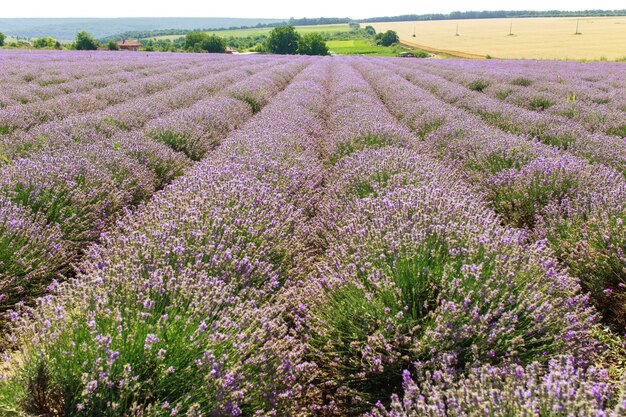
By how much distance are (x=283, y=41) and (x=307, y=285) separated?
54.0 metres

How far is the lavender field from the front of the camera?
158 cm

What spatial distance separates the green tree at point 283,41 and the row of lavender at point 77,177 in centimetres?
4768

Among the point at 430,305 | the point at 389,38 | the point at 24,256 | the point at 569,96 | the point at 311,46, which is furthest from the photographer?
the point at 389,38

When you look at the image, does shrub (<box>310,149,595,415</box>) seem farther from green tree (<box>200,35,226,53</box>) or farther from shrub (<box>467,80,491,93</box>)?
green tree (<box>200,35,226,53</box>)

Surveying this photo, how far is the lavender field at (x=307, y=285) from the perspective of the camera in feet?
5.20

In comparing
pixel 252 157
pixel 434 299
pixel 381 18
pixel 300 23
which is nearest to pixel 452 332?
pixel 434 299

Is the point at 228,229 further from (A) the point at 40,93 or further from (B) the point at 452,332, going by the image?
(A) the point at 40,93

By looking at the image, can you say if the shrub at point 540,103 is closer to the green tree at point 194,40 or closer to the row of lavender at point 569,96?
the row of lavender at point 569,96

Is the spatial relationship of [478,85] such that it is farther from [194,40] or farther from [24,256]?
[194,40]

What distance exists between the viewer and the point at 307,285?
2.55 m

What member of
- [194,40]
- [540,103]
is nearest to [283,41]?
[194,40]

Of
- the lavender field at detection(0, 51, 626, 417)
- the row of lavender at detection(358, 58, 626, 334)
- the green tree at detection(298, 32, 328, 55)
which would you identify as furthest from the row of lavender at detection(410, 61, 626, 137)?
the green tree at detection(298, 32, 328, 55)

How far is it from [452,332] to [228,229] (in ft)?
4.43

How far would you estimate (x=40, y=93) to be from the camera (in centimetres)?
927
